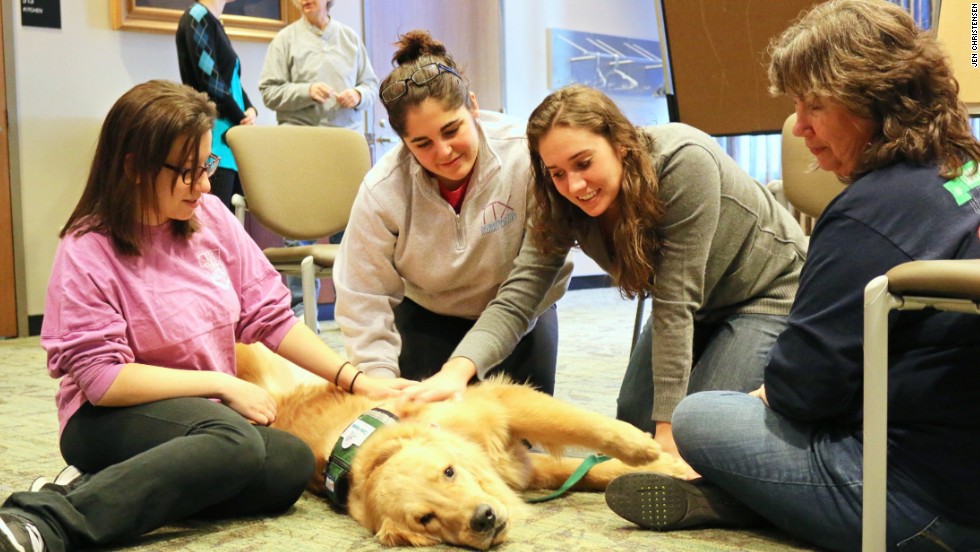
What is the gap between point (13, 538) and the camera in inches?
56.9

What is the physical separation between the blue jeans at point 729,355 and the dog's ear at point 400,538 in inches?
31.2

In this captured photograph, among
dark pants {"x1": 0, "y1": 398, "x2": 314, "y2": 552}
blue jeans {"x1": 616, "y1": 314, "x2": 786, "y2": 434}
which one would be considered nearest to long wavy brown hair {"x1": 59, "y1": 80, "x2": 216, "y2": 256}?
dark pants {"x1": 0, "y1": 398, "x2": 314, "y2": 552}

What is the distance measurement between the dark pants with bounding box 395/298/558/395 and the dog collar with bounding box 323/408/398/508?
65 cm

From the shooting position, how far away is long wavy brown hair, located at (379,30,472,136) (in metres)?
2.04

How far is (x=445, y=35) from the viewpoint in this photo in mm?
6492

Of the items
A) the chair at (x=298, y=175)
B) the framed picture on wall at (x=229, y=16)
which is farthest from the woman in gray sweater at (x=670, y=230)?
the framed picture on wall at (x=229, y=16)

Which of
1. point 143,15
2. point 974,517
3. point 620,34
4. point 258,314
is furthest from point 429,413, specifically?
point 620,34

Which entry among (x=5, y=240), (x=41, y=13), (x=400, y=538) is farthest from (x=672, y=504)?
(x=41, y=13)

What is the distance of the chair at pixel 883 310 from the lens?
1.05 metres

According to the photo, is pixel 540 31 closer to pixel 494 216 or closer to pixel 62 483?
pixel 494 216

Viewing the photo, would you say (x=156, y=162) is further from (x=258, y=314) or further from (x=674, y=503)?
(x=674, y=503)

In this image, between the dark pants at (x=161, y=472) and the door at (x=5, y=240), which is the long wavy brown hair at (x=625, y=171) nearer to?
the dark pants at (x=161, y=472)

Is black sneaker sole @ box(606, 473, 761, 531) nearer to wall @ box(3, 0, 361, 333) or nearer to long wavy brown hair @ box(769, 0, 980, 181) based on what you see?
long wavy brown hair @ box(769, 0, 980, 181)

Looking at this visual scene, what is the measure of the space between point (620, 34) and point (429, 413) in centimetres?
638
